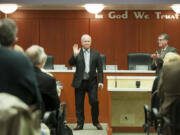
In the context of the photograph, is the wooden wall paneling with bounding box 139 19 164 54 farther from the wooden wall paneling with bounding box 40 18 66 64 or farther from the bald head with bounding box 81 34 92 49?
the bald head with bounding box 81 34 92 49

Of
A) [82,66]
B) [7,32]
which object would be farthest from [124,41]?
[7,32]

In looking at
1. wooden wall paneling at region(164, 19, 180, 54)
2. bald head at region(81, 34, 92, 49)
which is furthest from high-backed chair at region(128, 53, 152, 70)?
wooden wall paneling at region(164, 19, 180, 54)

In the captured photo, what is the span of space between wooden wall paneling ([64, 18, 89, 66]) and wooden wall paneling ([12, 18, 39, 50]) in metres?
0.89

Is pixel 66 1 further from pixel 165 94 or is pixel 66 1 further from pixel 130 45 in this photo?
pixel 165 94

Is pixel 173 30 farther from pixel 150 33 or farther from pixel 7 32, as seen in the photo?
pixel 7 32

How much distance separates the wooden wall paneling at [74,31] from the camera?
37.5 feet

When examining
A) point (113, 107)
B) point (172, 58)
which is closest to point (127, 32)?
point (113, 107)

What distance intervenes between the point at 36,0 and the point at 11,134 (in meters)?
7.57

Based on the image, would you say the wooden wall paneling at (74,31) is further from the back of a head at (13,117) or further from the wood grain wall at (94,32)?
the back of a head at (13,117)

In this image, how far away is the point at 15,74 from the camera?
2.58m

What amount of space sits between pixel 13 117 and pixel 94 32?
30.4ft

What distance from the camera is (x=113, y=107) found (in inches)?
236

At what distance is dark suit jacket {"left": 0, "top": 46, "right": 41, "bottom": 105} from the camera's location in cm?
257

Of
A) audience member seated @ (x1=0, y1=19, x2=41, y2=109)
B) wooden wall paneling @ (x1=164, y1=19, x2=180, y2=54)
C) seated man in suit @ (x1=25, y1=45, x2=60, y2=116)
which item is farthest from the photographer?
wooden wall paneling @ (x1=164, y1=19, x2=180, y2=54)
